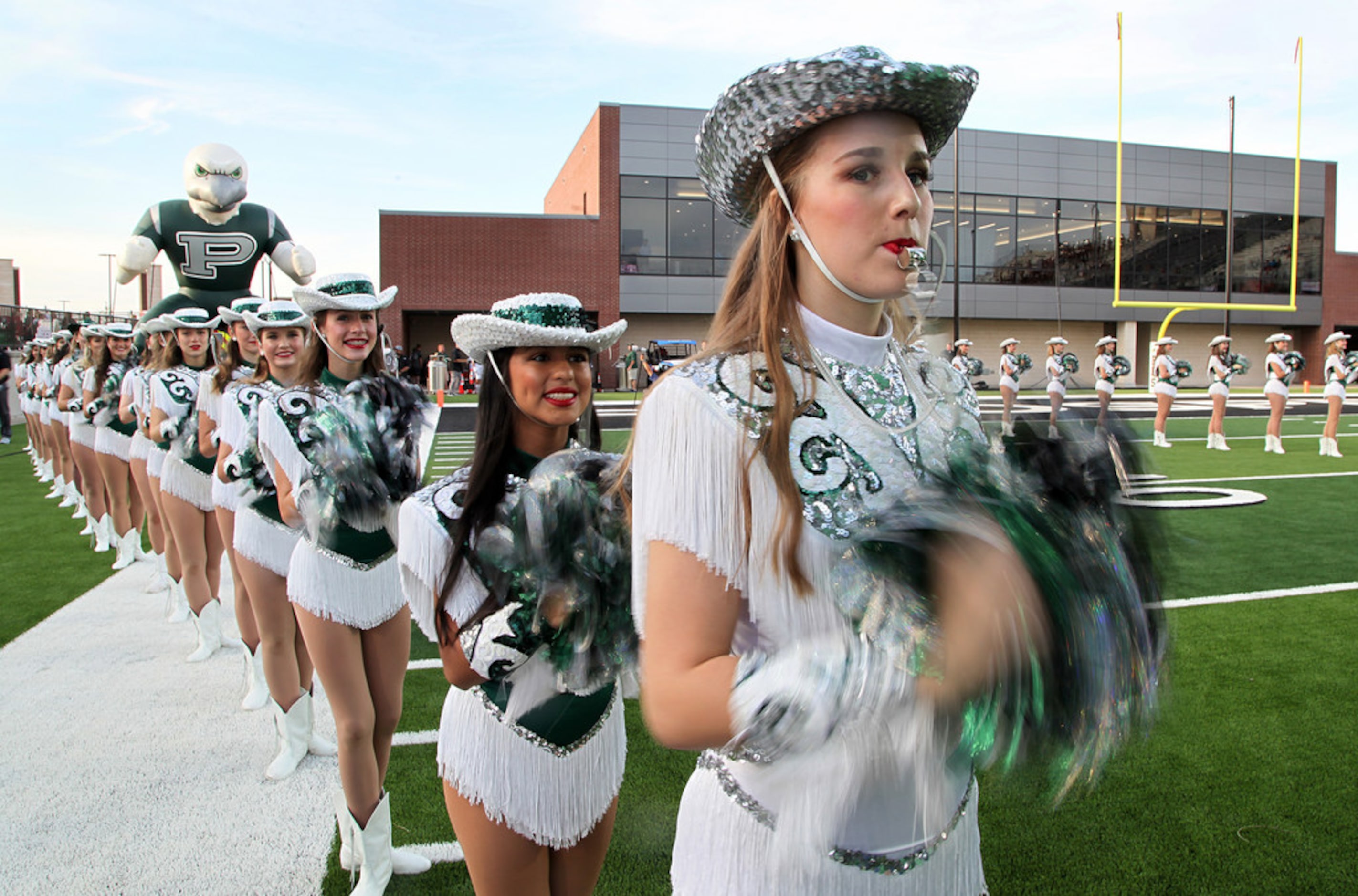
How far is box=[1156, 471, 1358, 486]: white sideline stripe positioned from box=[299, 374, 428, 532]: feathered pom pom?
9556 mm

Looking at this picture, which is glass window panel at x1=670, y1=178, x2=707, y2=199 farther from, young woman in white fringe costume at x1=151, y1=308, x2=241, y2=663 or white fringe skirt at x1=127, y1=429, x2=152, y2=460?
young woman in white fringe costume at x1=151, y1=308, x2=241, y2=663

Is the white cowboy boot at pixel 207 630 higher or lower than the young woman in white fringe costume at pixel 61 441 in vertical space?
lower

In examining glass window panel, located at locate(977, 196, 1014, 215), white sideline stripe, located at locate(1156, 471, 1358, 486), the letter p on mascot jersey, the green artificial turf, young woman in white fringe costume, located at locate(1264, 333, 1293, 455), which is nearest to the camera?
the letter p on mascot jersey

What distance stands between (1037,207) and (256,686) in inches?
1366

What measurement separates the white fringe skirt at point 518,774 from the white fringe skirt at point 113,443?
261 inches

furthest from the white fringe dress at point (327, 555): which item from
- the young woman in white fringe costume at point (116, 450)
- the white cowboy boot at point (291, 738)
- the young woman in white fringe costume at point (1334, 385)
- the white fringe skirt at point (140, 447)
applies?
the young woman in white fringe costume at point (1334, 385)

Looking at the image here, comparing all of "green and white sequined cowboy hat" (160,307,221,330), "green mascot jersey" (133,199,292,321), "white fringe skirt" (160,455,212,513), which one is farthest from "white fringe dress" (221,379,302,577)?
"green mascot jersey" (133,199,292,321)

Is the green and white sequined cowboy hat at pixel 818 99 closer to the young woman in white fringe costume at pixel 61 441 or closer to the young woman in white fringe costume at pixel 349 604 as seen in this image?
the young woman in white fringe costume at pixel 349 604

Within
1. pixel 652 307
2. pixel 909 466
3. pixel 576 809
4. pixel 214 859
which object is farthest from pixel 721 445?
pixel 652 307

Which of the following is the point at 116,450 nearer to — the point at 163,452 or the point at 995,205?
the point at 163,452

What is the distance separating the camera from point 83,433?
826 centimetres

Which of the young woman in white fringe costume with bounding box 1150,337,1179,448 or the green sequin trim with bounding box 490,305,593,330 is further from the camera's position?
the young woman in white fringe costume with bounding box 1150,337,1179,448

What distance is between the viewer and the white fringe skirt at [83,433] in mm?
8195

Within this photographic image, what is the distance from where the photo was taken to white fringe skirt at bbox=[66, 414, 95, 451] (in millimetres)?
8195
